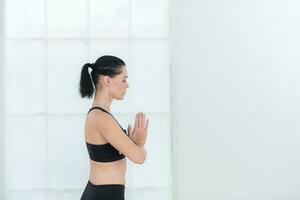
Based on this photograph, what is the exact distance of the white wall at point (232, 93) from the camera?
3.79 metres

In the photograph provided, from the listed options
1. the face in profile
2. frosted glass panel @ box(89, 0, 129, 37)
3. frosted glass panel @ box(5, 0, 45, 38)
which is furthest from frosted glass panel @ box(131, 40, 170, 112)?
the face in profile

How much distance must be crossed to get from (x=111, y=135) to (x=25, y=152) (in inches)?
60.9

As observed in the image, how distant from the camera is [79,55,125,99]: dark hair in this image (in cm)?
269

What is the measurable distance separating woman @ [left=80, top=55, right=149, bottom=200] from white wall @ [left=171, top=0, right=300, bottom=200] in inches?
45.1

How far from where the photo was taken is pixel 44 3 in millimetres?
3840

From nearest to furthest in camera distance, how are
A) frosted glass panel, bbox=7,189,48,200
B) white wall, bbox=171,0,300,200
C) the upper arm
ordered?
the upper arm, white wall, bbox=171,0,300,200, frosted glass panel, bbox=7,189,48,200

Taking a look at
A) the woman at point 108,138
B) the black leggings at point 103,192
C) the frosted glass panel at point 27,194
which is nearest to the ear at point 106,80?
the woman at point 108,138

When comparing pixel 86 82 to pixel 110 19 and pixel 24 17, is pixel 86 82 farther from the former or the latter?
pixel 24 17

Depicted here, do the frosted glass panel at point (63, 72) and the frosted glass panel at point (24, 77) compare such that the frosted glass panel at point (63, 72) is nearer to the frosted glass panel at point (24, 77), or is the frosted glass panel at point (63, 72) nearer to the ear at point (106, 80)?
the frosted glass panel at point (24, 77)

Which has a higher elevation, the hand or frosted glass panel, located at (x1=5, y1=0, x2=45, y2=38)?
frosted glass panel, located at (x1=5, y1=0, x2=45, y2=38)

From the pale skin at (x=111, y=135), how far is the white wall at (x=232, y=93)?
3.74 feet

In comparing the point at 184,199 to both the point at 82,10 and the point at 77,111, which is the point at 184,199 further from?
the point at 82,10

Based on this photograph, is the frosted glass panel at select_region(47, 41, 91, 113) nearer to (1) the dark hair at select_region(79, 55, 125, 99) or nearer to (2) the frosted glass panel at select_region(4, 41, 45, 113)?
(2) the frosted glass panel at select_region(4, 41, 45, 113)

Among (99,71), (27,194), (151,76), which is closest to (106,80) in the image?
(99,71)
